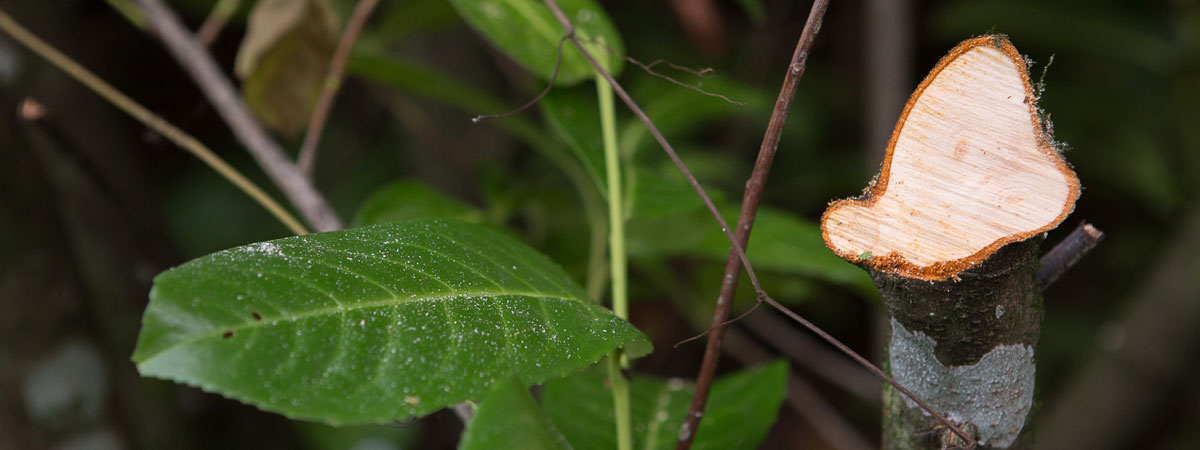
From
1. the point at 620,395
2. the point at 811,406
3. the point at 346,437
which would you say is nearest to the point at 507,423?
the point at 620,395

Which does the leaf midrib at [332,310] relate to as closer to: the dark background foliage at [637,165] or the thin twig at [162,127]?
the dark background foliage at [637,165]

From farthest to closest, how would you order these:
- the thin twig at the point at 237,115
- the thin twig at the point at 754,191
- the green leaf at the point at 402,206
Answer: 1. the green leaf at the point at 402,206
2. the thin twig at the point at 237,115
3. the thin twig at the point at 754,191

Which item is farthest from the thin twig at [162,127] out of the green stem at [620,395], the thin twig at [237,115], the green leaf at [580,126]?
the green stem at [620,395]

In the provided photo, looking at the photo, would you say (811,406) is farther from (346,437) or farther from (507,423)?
(507,423)

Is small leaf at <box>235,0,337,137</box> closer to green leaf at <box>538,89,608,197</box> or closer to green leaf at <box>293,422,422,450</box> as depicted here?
green leaf at <box>538,89,608,197</box>

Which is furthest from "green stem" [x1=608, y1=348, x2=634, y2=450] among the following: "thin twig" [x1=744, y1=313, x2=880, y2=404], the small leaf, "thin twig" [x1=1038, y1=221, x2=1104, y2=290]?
"thin twig" [x1=744, y1=313, x2=880, y2=404]

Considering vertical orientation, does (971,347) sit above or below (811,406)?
above
